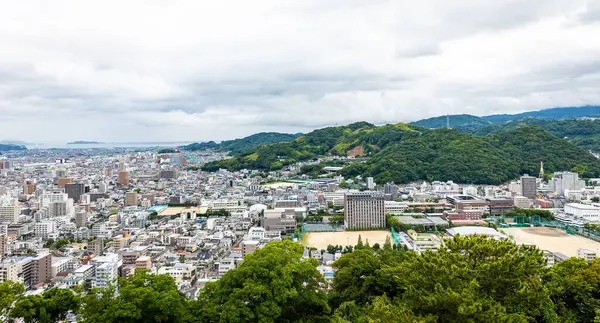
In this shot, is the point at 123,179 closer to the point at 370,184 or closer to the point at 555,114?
the point at 370,184

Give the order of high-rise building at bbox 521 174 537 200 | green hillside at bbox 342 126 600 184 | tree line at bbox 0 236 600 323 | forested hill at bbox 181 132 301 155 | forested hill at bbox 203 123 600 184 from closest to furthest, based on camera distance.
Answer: tree line at bbox 0 236 600 323, high-rise building at bbox 521 174 537 200, green hillside at bbox 342 126 600 184, forested hill at bbox 203 123 600 184, forested hill at bbox 181 132 301 155

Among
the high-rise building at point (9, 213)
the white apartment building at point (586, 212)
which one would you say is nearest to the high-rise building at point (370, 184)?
the white apartment building at point (586, 212)

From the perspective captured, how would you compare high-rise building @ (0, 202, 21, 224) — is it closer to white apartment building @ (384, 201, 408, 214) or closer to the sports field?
the sports field

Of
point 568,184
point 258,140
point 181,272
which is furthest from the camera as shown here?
point 258,140

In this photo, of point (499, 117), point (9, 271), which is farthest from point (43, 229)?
point (499, 117)

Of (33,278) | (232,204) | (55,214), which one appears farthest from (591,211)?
(55,214)

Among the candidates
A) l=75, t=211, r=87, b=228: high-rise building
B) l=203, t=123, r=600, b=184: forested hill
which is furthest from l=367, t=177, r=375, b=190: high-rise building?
l=75, t=211, r=87, b=228: high-rise building

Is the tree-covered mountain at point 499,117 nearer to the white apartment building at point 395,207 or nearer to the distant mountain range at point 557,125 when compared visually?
the distant mountain range at point 557,125

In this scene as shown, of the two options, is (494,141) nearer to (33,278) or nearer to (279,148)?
(279,148)
